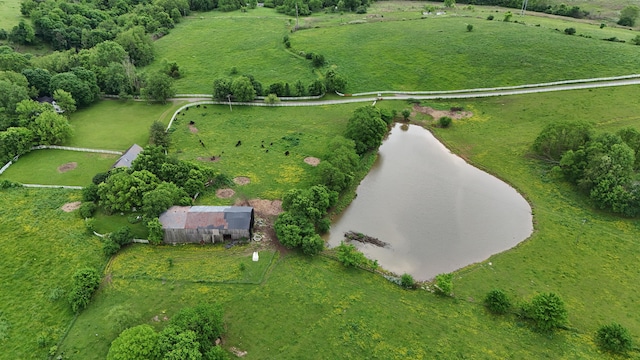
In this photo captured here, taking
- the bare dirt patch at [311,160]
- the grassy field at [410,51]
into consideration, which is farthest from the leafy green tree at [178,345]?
the grassy field at [410,51]

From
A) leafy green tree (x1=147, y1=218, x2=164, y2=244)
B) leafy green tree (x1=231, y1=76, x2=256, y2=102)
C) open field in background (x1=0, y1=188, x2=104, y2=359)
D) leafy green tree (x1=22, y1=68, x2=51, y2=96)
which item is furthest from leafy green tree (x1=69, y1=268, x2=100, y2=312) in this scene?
leafy green tree (x1=22, y1=68, x2=51, y2=96)

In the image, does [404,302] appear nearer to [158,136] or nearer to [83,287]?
[83,287]

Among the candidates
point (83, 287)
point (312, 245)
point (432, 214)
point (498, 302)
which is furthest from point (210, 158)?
point (498, 302)

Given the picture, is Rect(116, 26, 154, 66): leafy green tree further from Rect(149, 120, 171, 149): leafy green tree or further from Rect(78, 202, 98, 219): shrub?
Rect(78, 202, 98, 219): shrub

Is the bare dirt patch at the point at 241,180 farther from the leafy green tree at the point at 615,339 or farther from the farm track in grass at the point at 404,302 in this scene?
the leafy green tree at the point at 615,339

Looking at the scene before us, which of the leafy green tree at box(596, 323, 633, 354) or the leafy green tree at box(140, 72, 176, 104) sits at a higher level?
the leafy green tree at box(140, 72, 176, 104)
